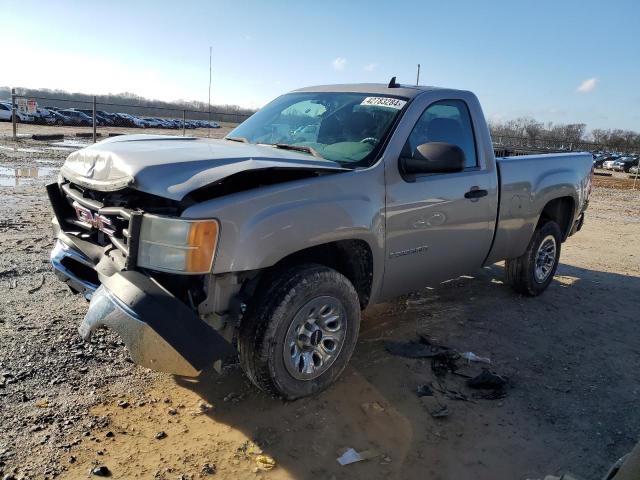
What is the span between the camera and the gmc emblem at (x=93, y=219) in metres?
3.06

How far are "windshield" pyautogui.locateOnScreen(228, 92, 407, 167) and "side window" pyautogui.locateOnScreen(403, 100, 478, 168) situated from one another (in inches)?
8.7

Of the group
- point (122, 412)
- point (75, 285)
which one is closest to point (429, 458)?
point (122, 412)

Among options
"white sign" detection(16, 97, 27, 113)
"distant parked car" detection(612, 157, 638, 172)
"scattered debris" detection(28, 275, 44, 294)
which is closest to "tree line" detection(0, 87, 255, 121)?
"white sign" detection(16, 97, 27, 113)

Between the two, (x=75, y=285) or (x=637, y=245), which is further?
(x=637, y=245)

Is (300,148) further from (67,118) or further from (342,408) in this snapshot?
(67,118)

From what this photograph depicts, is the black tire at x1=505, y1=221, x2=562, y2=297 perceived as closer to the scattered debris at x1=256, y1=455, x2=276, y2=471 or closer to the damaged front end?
the scattered debris at x1=256, y1=455, x2=276, y2=471

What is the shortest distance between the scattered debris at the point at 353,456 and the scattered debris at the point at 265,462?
0.35 m

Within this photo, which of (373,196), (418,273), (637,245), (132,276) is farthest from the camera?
(637,245)

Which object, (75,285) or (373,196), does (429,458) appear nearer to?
(373,196)

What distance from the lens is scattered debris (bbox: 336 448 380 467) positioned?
278cm

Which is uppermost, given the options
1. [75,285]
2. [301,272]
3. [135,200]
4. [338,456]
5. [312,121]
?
[312,121]

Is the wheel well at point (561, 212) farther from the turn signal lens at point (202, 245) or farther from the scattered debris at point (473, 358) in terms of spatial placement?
the turn signal lens at point (202, 245)

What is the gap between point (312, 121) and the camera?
4.14 metres

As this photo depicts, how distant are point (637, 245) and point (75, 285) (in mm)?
9116
